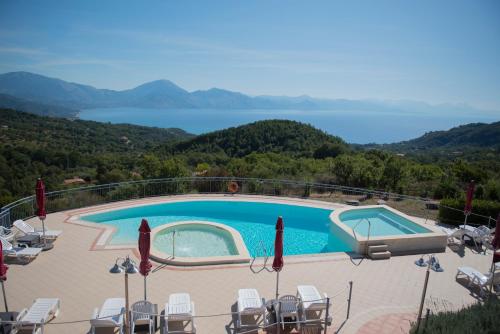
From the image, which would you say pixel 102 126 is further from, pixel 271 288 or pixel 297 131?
pixel 271 288

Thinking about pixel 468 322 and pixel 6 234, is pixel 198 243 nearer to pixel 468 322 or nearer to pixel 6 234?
pixel 6 234

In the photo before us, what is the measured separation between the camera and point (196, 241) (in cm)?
1222

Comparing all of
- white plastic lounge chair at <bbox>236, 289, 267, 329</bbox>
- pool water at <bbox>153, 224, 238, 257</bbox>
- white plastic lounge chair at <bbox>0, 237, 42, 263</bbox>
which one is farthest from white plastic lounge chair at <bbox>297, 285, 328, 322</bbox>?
white plastic lounge chair at <bbox>0, 237, 42, 263</bbox>

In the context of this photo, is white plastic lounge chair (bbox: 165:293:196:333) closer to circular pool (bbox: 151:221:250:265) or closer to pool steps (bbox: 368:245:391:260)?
circular pool (bbox: 151:221:250:265)

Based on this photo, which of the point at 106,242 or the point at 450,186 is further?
the point at 450,186

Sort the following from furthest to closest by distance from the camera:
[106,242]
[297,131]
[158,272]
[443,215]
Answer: [297,131] → [443,215] → [106,242] → [158,272]

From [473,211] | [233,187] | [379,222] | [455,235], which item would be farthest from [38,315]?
[473,211]

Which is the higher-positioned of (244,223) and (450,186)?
(450,186)

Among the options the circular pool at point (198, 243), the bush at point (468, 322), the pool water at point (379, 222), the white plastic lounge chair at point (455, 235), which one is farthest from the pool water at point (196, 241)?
the white plastic lounge chair at point (455, 235)

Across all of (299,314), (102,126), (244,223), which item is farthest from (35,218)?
(102,126)

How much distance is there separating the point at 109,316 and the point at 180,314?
4.34ft

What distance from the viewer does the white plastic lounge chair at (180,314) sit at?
643 cm

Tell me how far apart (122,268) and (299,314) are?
16.4 feet

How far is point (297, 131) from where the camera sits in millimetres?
62406
